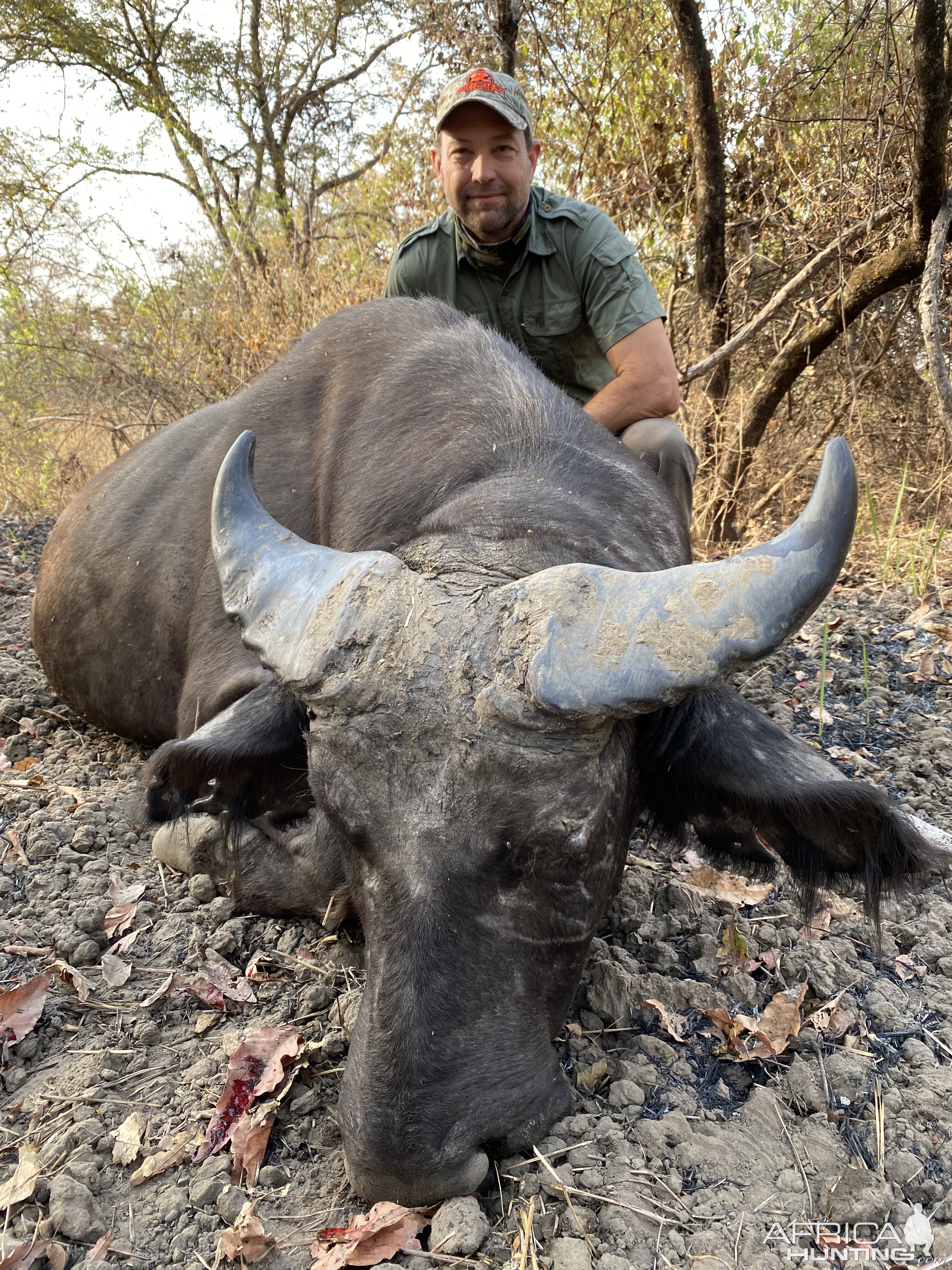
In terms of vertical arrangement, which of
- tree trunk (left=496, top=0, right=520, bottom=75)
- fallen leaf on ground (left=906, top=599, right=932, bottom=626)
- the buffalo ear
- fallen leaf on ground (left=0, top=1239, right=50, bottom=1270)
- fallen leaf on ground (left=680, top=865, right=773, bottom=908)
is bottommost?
fallen leaf on ground (left=0, top=1239, right=50, bottom=1270)

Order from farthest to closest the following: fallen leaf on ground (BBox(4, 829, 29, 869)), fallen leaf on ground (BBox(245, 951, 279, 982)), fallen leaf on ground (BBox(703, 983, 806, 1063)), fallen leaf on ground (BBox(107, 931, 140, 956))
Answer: fallen leaf on ground (BBox(4, 829, 29, 869)), fallen leaf on ground (BBox(107, 931, 140, 956)), fallen leaf on ground (BBox(245, 951, 279, 982)), fallen leaf on ground (BBox(703, 983, 806, 1063))

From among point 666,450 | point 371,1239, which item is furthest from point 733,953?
point 666,450

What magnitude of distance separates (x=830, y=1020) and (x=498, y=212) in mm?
4368

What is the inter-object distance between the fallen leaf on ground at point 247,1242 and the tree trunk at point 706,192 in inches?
301

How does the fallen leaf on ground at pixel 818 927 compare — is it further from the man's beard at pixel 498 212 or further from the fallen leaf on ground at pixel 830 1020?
the man's beard at pixel 498 212

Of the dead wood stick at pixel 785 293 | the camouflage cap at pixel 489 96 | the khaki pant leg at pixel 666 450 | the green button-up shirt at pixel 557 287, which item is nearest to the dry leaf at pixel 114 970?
the khaki pant leg at pixel 666 450

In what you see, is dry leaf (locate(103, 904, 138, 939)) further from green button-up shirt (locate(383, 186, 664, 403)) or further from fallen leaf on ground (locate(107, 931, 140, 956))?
green button-up shirt (locate(383, 186, 664, 403))

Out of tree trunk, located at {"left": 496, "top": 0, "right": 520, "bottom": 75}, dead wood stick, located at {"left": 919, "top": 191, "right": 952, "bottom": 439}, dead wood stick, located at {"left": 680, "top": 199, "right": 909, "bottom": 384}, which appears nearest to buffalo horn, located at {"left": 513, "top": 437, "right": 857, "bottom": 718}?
dead wood stick, located at {"left": 919, "top": 191, "right": 952, "bottom": 439}

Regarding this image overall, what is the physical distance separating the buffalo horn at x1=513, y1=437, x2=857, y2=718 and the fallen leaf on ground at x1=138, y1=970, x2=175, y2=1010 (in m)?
1.72

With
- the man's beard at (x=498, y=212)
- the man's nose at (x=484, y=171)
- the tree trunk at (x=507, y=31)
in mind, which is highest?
the tree trunk at (x=507, y=31)

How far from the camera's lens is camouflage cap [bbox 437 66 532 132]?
4926 mm

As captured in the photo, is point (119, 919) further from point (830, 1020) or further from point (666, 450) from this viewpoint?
point (666, 450)

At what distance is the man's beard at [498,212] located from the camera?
508 centimetres

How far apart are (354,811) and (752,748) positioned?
1096 millimetres
